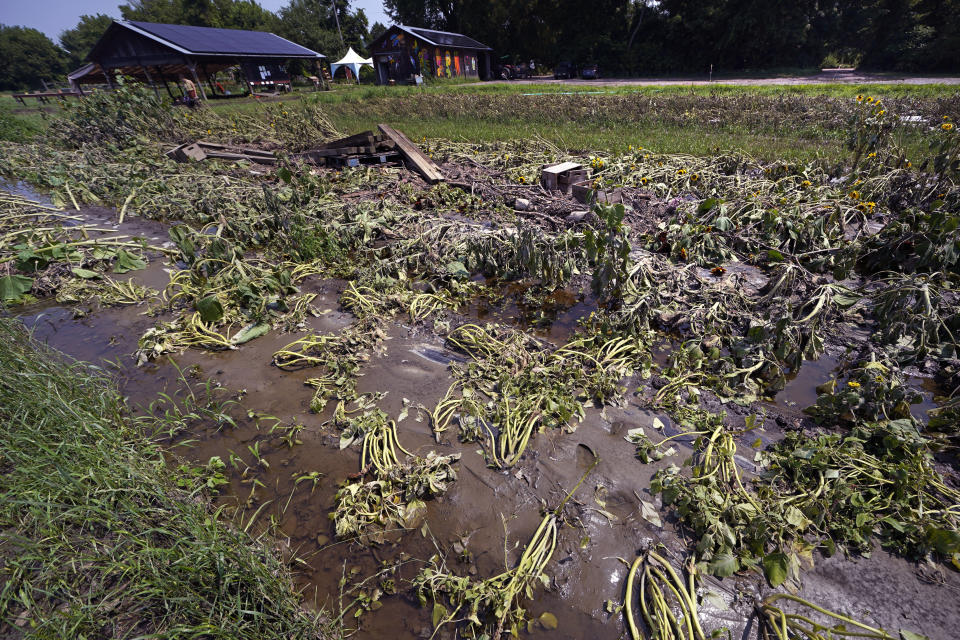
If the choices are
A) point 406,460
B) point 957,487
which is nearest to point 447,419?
point 406,460

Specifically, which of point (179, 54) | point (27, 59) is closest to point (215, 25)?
point (27, 59)

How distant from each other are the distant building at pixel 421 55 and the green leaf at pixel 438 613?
36.7 meters

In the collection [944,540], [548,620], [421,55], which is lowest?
[548,620]

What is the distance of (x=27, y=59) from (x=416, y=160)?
314 feet

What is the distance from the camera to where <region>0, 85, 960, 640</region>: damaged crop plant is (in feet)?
7.14

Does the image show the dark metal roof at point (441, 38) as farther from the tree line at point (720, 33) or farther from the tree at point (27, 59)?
the tree at point (27, 59)

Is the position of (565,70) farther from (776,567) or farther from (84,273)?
(776,567)

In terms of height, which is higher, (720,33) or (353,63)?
(353,63)

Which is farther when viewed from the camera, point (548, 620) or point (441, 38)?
point (441, 38)

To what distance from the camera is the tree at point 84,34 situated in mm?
75625

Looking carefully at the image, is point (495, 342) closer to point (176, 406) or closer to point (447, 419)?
point (447, 419)

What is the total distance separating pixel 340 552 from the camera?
7.70ft

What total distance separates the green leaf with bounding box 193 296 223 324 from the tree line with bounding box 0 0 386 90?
190 feet

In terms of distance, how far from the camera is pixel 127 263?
5.80m
